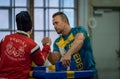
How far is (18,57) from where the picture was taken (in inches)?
82.4

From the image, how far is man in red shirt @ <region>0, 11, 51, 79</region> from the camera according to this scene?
6.86 ft

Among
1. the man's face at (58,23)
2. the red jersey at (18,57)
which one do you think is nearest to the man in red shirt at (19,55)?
the red jersey at (18,57)

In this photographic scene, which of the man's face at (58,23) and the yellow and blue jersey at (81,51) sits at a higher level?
the man's face at (58,23)

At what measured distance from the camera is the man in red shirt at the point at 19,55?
6.86 ft

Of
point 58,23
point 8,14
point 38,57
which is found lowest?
point 38,57

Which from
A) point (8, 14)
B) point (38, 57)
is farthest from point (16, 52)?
point (8, 14)

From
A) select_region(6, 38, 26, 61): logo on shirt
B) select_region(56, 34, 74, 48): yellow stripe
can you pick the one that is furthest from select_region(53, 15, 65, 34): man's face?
select_region(6, 38, 26, 61): logo on shirt

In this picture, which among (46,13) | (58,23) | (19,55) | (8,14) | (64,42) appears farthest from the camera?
(46,13)

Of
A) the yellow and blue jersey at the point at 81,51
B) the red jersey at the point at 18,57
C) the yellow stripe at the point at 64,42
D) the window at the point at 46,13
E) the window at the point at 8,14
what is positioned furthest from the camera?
the window at the point at 46,13

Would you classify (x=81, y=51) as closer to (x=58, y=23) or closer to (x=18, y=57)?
(x=58, y=23)

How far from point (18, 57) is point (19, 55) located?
0.02 m

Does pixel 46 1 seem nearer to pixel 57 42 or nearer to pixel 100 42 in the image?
pixel 100 42

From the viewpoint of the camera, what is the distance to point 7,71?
2094 mm

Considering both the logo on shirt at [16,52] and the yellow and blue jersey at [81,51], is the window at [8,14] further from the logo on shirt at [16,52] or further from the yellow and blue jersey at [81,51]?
the logo on shirt at [16,52]
